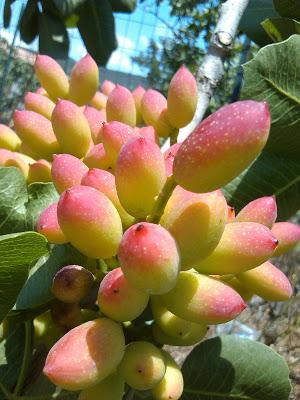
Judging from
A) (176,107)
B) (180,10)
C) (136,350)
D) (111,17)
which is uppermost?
(176,107)

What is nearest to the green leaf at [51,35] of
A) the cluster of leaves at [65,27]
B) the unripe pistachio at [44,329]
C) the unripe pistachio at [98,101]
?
the cluster of leaves at [65,27]

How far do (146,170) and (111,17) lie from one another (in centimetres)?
177

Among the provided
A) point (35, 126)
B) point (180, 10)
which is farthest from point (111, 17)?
point (180, 10)

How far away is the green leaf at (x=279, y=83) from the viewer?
623 mm

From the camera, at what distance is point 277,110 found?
65 centimetres

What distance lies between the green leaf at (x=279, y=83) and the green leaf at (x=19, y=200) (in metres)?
0.25

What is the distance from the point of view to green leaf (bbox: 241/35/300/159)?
62 centimetres

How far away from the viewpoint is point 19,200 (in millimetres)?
637

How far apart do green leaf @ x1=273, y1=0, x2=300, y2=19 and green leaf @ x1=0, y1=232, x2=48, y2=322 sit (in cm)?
46

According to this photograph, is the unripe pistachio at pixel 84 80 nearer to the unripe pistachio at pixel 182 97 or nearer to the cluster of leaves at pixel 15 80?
the unripe pistachio at pixel 182 97

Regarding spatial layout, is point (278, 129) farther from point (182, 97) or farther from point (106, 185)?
point (106, 185)

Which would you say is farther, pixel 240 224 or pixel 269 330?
pixel 269 330

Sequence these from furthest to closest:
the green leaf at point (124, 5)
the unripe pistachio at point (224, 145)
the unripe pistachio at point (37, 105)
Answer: the green leaf at point (124, 5)
the unripe pistachio at point (37, 105)
the unripe pistachio at point (224, 145)

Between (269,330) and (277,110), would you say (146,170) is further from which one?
(269,330)
